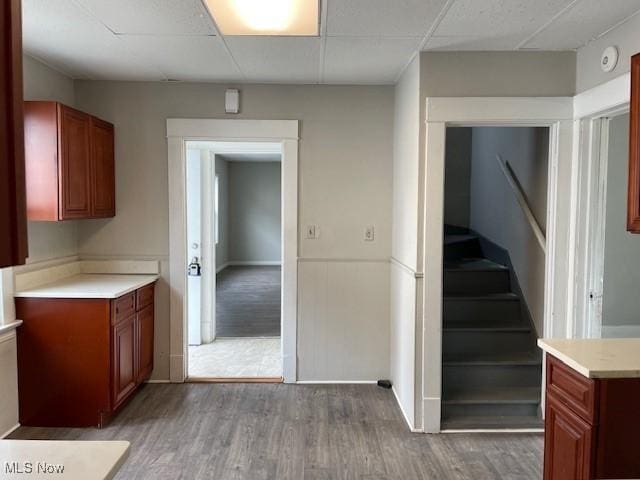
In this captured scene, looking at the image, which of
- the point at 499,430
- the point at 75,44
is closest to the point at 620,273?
the point at 499,430

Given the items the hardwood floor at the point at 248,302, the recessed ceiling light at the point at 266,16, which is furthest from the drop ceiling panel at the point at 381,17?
the hardwood floor at the point at 248,302

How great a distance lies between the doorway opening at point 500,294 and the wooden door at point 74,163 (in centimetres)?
269

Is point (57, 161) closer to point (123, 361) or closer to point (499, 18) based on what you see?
point (123, 361)

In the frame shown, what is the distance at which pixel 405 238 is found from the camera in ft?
10.8

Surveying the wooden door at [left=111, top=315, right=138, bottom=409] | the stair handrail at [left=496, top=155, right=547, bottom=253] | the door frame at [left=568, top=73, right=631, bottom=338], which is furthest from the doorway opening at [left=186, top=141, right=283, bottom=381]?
the door frame at [left=568, top=73, right=631, bottom=338]

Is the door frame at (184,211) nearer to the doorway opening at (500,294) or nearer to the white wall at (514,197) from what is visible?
the doorway opening at (500,294)

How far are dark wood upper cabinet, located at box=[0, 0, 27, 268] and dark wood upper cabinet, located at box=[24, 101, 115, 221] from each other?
2.45 meters

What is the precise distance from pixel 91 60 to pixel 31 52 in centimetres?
34

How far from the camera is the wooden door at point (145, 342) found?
11.4 ft

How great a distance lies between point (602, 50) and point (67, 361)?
11.8ft

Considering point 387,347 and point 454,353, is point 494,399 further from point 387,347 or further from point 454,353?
point 387,347

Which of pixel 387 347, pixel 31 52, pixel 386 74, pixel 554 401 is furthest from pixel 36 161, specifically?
pixel 554 401

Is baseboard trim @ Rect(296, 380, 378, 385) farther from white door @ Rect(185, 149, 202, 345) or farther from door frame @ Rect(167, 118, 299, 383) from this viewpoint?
white door @ Rect(185, 149, 202, 345)

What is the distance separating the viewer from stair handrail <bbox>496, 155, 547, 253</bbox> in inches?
132
